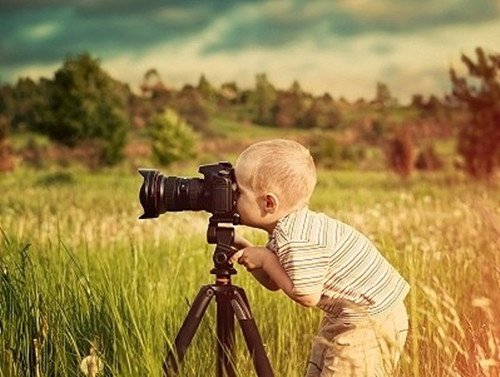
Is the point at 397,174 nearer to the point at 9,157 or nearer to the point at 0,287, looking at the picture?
the point at 9,157

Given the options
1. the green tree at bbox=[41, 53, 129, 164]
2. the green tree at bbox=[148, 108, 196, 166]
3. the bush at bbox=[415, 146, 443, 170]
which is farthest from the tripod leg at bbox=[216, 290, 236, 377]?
the green tree at bbox=[148, 108, 196, 166]

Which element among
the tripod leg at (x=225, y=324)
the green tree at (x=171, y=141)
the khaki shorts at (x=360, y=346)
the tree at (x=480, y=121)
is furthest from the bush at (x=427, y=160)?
the tripod leg at (x=225, y=324)

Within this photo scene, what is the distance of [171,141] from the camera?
41344 millimetres

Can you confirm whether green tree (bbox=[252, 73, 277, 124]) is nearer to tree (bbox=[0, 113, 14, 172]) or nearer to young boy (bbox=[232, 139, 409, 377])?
tree (bbox=[0, 113, 14, 172])

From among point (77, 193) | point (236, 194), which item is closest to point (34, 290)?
A: point (236, 194)

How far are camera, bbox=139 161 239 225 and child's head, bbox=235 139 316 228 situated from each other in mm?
72

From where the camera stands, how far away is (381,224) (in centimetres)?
805

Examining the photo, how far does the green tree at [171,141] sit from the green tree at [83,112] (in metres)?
3.78

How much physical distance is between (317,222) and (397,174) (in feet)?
78.5

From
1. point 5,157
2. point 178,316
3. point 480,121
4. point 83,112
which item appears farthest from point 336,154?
point 178,316

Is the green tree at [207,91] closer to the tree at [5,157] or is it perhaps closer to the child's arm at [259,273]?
the tree at [5,157]

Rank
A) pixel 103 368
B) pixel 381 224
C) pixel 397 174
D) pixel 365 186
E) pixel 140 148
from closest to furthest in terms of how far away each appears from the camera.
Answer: pixel 103 368, pixel 381 224, pixel 365 186, pixel 397 174, pixel 140 148

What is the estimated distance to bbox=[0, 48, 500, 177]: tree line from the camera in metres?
19.6

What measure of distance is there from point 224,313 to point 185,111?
4909cm
